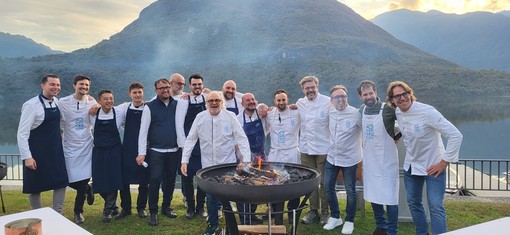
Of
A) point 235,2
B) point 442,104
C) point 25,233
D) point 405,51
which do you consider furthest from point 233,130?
point 235,2

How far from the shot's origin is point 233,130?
3996 mm

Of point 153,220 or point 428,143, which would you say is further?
point 153,220

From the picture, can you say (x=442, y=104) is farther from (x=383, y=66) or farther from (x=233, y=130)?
(x=233, y=130)

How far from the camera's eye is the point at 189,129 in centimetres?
466

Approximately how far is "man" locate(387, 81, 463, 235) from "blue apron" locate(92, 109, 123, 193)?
3.12 meters

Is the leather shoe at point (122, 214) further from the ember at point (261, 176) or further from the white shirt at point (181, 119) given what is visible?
the ember at point (261, 176)

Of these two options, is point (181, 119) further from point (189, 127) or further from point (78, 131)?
point (78, 131)

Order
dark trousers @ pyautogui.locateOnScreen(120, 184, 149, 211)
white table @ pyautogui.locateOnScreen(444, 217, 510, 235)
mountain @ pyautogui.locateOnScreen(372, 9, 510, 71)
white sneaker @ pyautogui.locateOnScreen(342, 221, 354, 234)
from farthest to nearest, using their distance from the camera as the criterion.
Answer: mountain @ pyautogui.locateOnScreen(372, 9, 510, 71) → dark trousers @ pyautogui.locateOnScreen(120, 184, 149, 211) → white sneaker @ pyautogui.locateOnScreen(342, 221, 354, 234) → white table @ pyautogui.locateOnScreen(444, 217, 510, 235)

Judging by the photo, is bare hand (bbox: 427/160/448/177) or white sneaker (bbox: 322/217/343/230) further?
white sneaker (bbox: 322/217/343/230)

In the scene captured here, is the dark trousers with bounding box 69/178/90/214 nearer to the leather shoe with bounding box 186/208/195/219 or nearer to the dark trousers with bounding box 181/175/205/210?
the dark trousers with bounding box 181/175/205/210

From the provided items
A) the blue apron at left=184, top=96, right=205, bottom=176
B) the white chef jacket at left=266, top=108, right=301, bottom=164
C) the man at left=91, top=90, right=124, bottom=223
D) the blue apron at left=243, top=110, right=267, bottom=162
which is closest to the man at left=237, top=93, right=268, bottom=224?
the blue apron at left=243, top=110, right=267, bottom=162

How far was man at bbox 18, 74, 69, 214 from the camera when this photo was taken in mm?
4066

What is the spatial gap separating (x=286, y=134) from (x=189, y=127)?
117 cm

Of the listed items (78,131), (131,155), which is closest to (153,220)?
(131,155)
